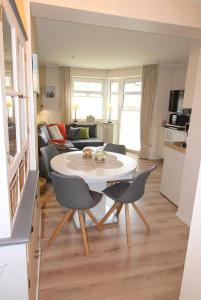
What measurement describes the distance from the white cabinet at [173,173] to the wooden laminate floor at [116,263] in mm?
487

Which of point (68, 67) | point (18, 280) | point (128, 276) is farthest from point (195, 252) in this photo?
point (68, 67)

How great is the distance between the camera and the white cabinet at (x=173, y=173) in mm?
2955

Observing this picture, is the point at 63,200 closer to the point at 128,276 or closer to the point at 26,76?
the point at 128,276

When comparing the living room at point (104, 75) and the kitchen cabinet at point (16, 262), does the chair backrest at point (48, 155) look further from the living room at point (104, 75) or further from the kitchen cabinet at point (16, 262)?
the kitchen cabinet at point (16, 262)

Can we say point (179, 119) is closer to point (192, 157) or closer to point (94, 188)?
point (192, 157)

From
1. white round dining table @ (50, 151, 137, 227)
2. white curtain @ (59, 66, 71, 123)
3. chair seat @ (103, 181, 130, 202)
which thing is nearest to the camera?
white round dining table @ (50, 151, 137, 227)

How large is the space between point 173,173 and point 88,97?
182 inches

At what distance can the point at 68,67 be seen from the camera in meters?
6.29

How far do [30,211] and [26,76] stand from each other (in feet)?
3.88

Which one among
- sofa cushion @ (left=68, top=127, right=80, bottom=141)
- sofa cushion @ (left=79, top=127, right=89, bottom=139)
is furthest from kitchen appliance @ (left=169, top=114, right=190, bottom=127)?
sofa cushion @ (left=68, top=127, right=80, bottom=141)

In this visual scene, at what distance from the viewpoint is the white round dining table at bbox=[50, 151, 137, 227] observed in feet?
6.78

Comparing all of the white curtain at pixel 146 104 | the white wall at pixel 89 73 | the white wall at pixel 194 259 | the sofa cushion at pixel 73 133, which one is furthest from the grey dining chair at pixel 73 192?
the white wall at pixel 89 73

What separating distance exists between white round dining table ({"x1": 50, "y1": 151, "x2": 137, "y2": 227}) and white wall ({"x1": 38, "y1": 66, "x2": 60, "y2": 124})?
12.8ft

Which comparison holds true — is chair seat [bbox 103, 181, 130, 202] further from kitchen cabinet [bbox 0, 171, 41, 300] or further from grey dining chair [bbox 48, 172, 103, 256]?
kitchen cabinet [bbox 0, 171, 41, 300]
